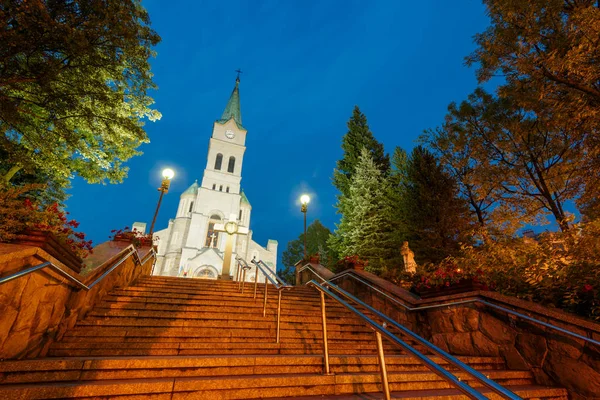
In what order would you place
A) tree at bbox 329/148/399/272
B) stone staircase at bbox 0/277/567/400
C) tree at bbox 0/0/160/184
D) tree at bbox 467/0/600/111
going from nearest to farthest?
stone staircase at bbox 0/277/567/400
tree at bbox 0/0/160/184
tree at bbox 467/0/600/111
tree at bbox 329/148/399/272

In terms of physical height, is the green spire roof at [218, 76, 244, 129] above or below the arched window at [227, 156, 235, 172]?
above

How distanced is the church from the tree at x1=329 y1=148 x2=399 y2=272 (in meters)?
16.0

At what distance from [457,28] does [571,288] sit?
208 metres

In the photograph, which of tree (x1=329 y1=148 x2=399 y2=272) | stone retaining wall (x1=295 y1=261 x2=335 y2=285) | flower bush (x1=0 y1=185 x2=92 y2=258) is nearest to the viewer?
flower bush (x1=0 y1=185 x2=92 y2=258)

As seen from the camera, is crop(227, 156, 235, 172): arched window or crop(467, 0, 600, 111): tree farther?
crop(227, 156, 235, 172): arched window

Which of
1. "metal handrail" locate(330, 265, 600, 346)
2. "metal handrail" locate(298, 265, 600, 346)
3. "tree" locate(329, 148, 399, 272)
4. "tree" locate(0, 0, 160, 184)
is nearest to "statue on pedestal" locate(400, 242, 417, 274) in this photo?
"tree" locate(329, 148, 399, 272)

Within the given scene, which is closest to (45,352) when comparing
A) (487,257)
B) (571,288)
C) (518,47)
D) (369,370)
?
(369,370)

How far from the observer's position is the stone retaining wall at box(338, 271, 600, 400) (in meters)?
3.44

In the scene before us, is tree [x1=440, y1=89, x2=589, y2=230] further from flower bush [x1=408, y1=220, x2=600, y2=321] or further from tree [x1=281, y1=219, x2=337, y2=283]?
tree [x1=281, y1=219, x2=337, y2=283]

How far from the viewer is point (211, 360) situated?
318 centimetres

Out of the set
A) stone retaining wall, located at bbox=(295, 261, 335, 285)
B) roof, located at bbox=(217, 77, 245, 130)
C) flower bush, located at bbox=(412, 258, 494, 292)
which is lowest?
flower bush, located at bbox=(412, 258, 494, 292)

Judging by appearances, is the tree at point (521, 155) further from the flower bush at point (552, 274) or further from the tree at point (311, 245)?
the tree at point (311, 245)

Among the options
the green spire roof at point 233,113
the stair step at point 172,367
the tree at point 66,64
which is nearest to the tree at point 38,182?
the tree at point 66,64

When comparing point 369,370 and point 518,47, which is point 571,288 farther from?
point 518,47
